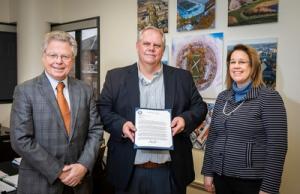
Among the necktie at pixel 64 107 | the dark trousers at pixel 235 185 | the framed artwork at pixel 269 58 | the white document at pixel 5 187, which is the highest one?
the framed artwork at pixel 269 58

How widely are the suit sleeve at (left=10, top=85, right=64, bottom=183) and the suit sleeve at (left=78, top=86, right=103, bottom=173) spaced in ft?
0.53

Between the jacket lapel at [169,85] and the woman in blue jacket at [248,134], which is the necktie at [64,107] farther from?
the woman in blue jacket at [248,134]

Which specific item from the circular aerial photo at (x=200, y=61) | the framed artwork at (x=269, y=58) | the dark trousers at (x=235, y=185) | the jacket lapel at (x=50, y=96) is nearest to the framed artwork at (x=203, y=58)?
the circular aerial photo at (x=200, y=61)

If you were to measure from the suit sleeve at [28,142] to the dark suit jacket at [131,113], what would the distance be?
365mm

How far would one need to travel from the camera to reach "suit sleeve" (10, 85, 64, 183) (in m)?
1.58

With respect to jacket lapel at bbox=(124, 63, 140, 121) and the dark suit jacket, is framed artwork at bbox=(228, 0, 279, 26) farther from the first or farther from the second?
jacket lapel at bbox=(124, 63, 140, 121)

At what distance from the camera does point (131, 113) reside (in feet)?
6.07

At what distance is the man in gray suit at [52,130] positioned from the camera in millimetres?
1592

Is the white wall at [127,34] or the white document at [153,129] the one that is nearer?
the white document at [153,129]

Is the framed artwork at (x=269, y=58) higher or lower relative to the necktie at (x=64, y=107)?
higher

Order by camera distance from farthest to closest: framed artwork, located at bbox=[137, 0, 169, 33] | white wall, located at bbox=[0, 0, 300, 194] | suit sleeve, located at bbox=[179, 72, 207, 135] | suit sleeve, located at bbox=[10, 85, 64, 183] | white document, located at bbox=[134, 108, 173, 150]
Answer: framed artwork, located at bbox=[137, 0, 169, 33]
white wall, located at bbox=[0, 0, 300, 194]
suit sleeve, located at bbox=[179, 72, 207, 135]
white document, located at bbox=[134, 108, 173, 150]
suit sleeve, located at bbox=[10, 85, 64, 183]

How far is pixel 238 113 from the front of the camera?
1762mm

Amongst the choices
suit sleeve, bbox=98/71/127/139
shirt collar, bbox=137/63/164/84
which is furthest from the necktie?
shirt collar, bbox=137/63/164/84

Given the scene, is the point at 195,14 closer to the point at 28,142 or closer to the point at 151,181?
the point at 151,181
